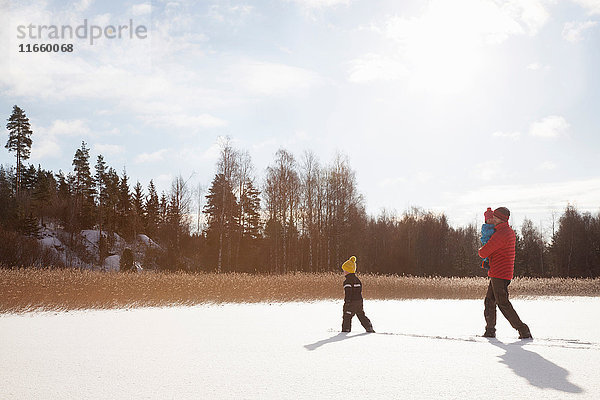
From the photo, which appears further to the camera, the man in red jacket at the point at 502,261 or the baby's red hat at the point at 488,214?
the baby's red hat at the point at 488,214

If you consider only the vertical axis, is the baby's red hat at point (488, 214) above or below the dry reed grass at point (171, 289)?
above

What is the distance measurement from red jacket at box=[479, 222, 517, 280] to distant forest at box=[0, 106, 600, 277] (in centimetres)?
2570

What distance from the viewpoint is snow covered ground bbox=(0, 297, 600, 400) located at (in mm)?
4223

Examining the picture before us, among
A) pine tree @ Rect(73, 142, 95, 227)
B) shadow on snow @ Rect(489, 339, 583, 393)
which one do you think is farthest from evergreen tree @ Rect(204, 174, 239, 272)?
shadow on snow @ Rect(489, 339, 583, 393)

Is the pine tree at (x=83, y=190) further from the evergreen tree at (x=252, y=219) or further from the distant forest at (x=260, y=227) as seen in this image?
the evergreen tree at (x=252, y=219)

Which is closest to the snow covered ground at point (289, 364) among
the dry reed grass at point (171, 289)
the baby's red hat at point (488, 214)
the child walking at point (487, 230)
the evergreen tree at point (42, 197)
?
the child walking at point (487, 230)

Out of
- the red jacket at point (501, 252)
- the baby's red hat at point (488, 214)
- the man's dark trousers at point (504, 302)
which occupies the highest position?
the baby's red hat at point (488, 214)

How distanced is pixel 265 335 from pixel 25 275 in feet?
33.9

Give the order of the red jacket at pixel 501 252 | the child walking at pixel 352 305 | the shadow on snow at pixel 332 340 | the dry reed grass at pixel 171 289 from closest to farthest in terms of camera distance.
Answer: the shadow on snow at pixel 332 340 → the red jacket at pixel 501 252 → the child walking at pixel 352 305 → the dry reed grass at pixel 171 289

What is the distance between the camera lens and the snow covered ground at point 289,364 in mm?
4223

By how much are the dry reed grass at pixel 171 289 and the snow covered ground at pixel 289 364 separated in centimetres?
495

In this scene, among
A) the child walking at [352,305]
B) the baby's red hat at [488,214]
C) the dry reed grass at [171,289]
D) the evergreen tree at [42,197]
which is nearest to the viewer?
the baby's red hat at [488,214]

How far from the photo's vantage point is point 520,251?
59625 millimetres

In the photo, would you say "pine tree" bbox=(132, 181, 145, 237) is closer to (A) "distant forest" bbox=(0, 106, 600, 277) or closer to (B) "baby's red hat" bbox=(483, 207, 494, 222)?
(A) "distant forest" bbox=(0, 106, 600, 277)
